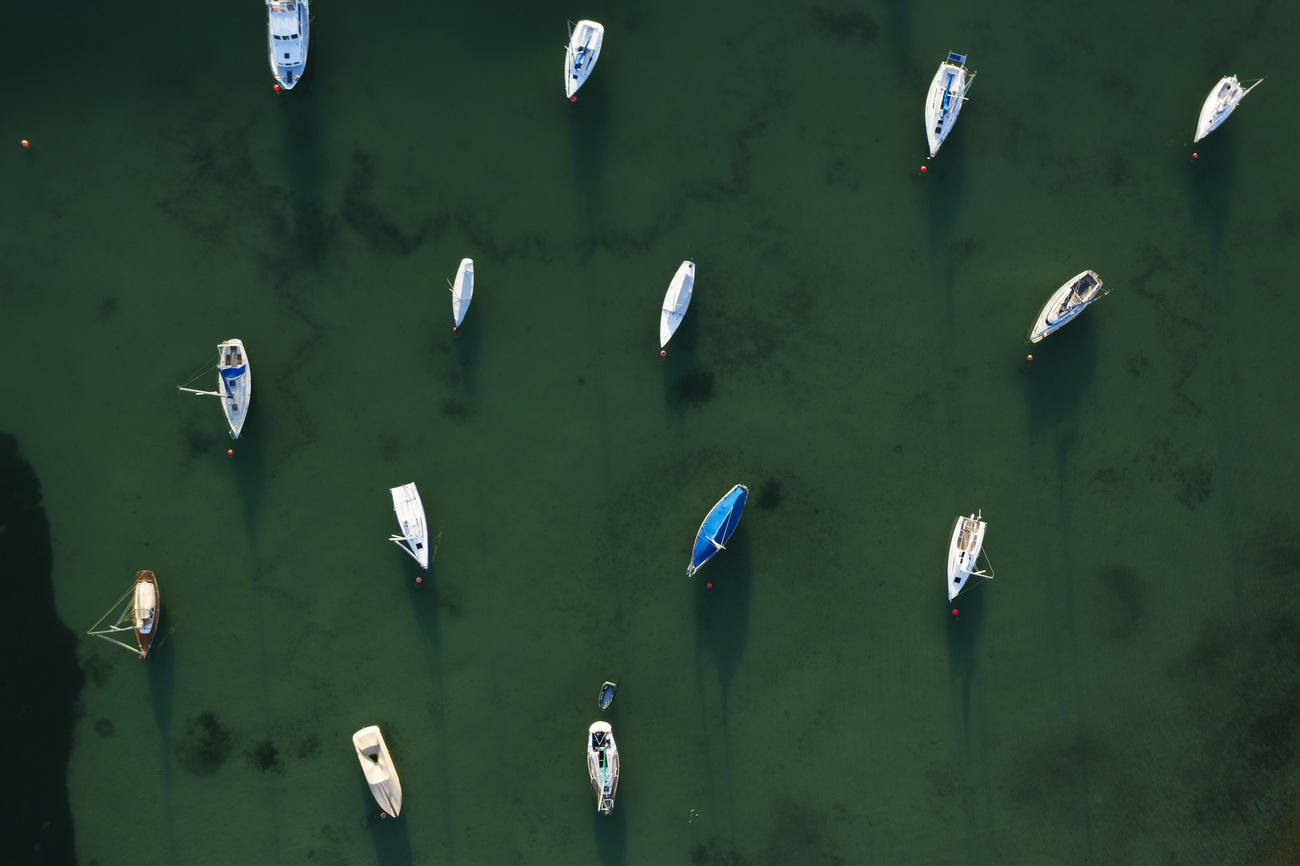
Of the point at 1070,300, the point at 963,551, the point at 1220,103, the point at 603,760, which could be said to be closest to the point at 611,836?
the point at 603,760

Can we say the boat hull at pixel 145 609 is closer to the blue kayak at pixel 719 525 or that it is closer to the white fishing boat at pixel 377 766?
the white fishing boat at pixel 377 766

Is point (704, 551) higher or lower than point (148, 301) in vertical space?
lower

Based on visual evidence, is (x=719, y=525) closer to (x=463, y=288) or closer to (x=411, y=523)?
(x=411, y=523)

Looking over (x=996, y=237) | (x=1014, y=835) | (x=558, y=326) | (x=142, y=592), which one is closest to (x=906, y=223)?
(x=996, y=237)

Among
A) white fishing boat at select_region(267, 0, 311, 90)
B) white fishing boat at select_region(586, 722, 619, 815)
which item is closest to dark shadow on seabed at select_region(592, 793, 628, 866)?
white fishing boat at select_region(586, 722, 619, 815)

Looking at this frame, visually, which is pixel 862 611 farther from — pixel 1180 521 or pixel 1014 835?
pixel 1180 521

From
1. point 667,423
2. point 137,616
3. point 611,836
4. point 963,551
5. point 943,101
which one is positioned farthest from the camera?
point 611,836
